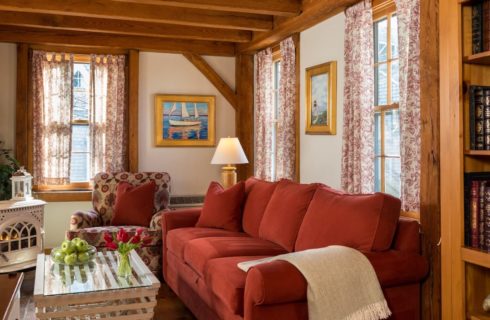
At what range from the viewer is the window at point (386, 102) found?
3957mm

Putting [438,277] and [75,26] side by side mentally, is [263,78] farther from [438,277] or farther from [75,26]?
[438,277]

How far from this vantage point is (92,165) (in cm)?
638

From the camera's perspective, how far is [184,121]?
22.1ft

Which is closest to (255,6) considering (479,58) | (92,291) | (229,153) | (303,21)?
(303,21)

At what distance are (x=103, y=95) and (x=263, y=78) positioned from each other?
1985 mm

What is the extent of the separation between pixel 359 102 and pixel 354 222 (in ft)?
4.29

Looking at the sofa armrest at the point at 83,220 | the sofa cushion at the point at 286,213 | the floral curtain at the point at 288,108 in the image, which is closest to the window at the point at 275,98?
the floral curtain at the point at 288,108

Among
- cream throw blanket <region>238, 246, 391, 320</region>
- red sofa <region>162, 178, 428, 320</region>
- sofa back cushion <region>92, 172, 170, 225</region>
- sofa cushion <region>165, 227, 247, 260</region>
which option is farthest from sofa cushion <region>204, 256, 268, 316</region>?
sofa back cushion <region>92, 172, 170, 225</region>

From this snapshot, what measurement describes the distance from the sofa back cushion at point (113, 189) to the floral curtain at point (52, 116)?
73 centimetres

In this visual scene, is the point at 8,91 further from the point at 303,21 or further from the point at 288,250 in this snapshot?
the point at 288,250

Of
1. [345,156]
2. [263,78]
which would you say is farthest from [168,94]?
[345,156]

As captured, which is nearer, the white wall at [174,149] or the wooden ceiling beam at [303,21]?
the wooden ceiling beam at [303,21]

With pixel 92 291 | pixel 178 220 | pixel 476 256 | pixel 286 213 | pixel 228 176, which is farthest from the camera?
pixel 228 176

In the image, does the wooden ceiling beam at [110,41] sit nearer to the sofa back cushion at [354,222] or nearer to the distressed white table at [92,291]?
the distressed white table at [92,291]
